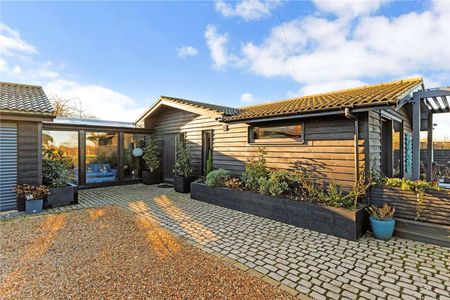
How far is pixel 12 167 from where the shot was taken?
5.84 m

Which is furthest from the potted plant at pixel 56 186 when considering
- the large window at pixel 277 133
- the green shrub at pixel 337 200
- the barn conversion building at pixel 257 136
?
the green shrub at pixel 337 200

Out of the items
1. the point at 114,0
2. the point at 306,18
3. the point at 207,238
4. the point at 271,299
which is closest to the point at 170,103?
the point at 114,0

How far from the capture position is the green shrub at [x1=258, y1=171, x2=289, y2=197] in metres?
5.47

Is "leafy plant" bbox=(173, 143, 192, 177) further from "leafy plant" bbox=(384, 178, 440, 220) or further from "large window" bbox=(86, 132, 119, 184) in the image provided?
"leafy plant" bbox=(384, 178, 440, 220)

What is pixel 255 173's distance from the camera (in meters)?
6.33

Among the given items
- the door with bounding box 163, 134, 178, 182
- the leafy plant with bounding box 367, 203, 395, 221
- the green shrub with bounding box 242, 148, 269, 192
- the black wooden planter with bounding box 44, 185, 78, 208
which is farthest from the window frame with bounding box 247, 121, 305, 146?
the black wooden planter with bounding box 44, 185, 78, 208

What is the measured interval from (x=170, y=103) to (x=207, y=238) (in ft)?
22.2

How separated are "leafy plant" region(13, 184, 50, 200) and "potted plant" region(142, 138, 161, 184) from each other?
4.64 m

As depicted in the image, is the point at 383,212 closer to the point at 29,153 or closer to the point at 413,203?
the point at 413,203

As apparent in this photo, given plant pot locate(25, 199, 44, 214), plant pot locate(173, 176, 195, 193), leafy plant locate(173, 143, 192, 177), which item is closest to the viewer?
plant pot locate(25, 199, 44, 214)

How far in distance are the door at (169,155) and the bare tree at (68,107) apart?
1356 cm

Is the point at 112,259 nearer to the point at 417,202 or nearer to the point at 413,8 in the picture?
the point at 417,202

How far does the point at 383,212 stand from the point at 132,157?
9800 millimetres

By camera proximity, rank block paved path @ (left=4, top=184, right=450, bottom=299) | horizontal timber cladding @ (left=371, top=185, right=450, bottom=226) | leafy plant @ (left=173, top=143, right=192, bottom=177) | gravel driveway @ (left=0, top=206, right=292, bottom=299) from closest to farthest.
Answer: gravel driveway @ (left=0, top=206, right=292, bottom=299), block paved path @ (left=4, top=184, right=450, bottom=299), horizontal timber cladding @ (left=371, top=185, right=450, bottom=226), leafy plant @ (left=173, top=143, right=192, bottom=177)
